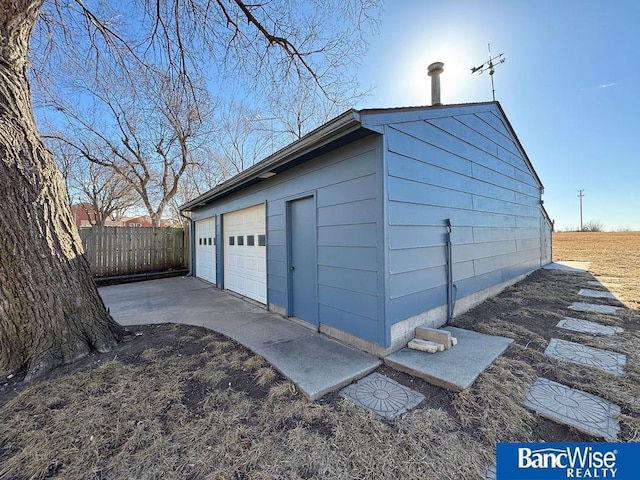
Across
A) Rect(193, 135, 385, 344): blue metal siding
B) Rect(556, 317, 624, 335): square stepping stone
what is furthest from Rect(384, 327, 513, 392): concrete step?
Rect(556, 317, 624, 335): square stepping stone

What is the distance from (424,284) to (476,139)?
3076 mm

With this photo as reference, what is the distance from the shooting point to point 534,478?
159cm

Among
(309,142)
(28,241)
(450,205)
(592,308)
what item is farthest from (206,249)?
(592,308)

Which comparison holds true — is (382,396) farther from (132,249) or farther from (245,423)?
(132,249)

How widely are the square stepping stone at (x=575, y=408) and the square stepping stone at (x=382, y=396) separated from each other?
0.92 m

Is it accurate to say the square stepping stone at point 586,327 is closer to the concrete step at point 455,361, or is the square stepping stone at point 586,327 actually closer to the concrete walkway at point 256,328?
the concrete step at point 455,361

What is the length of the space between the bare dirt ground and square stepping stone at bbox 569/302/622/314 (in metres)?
1.62

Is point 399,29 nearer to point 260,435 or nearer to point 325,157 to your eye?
point 325,157

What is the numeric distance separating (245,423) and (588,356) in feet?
11.9

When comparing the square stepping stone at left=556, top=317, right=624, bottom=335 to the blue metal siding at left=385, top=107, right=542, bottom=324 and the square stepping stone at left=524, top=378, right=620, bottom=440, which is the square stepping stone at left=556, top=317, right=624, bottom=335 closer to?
the blue metal siding at left=385, top=107, right=542, bottom=324

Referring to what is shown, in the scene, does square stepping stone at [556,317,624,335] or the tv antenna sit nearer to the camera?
square stepping stone at [556,317,624,335]

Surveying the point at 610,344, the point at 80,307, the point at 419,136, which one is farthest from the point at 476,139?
the point at 80,307

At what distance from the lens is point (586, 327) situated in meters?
3.72

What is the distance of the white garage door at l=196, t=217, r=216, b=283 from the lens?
8.14m
